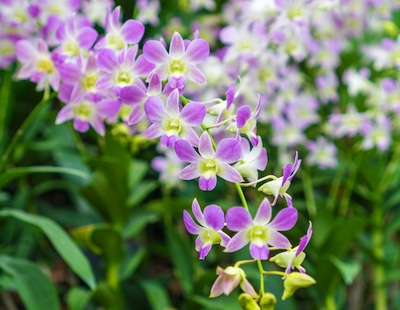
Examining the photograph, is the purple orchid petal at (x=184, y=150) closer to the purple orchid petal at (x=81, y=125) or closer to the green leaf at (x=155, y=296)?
the purple orchid petal at (x=81, y=125)

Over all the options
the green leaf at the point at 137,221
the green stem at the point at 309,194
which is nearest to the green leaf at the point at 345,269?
the green stem at the point at 309,194

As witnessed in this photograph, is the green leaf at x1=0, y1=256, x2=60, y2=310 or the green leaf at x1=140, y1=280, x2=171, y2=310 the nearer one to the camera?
the green leaf at x1=0, y1=256, x2=60, y2=310

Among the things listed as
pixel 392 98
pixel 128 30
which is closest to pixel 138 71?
pixel 128 30

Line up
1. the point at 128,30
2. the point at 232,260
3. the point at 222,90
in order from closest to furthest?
the point at 128,30 < the point at 222,90 < the point at 232,260

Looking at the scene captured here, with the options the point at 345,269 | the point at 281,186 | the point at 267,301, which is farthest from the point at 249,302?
→ the point at 345,269

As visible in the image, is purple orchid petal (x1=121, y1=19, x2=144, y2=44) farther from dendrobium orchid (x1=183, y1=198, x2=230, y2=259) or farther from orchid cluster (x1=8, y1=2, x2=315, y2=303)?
dendrobium orchid (x1=183, y1=198, x2=230, y2=259)

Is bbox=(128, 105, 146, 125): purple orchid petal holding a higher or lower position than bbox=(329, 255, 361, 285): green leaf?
higher

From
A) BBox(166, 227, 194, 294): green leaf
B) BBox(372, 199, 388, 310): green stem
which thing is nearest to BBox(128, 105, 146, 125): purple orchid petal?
BBox(166, 227, 194, 294): green leaf

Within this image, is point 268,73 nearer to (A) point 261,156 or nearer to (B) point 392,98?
(B) point 392,98
